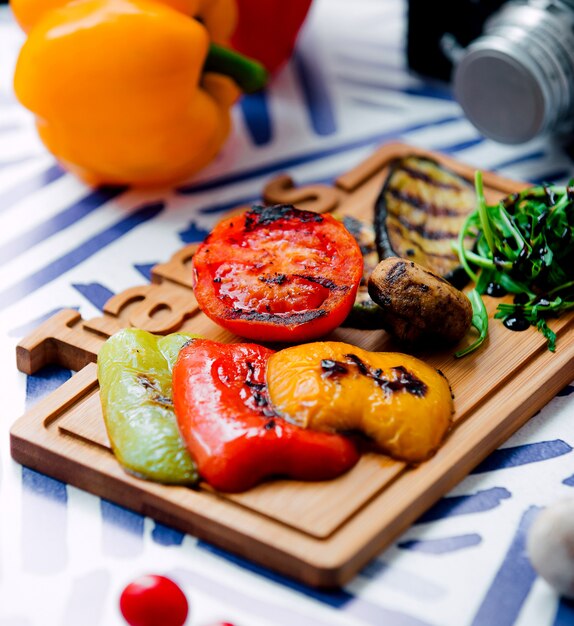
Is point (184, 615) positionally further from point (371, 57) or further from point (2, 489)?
point (371, 57)

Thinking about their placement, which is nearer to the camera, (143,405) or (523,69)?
(143,405)

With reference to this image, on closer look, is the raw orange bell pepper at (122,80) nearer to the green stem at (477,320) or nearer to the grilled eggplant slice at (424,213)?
the grilled eggplant slice at (424,213)

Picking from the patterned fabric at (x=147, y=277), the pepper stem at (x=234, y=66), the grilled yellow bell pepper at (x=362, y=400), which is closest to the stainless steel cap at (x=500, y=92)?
the patterned fabric at (x=147, y=277)

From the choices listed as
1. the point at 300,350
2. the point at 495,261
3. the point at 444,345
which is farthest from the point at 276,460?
the point at 495,261

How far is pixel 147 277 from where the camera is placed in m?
2.41

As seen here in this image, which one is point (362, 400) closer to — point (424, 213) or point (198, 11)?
point (424, 213)

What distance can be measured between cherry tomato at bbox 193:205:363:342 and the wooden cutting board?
118mm

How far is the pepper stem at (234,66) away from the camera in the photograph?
A: 262 cm

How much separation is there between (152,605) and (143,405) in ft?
1.19

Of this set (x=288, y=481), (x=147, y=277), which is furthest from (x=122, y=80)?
(x=288, y=481)

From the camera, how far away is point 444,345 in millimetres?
2041

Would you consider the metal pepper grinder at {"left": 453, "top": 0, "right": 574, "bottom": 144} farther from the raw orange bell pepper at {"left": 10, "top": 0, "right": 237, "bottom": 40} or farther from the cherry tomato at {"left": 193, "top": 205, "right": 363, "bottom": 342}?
the cherry tomato at {"left": 193, "top": 205, "right": 363, "bottom": 342}

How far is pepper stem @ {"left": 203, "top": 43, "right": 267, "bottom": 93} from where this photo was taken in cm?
262

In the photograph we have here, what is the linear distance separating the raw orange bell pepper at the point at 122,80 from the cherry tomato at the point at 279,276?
51 cm
